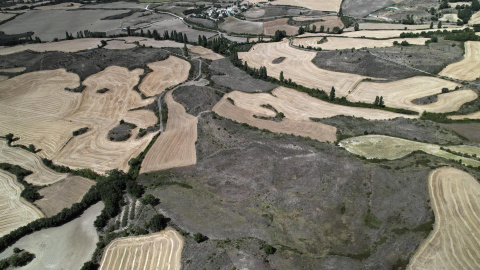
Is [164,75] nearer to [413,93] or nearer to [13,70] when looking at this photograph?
[13,70]

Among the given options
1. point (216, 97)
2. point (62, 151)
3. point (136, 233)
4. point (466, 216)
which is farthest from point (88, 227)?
point (466, 216)

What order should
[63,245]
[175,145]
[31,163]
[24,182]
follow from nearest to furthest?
[63,245] → [24,182] → [31,163] → [175,145]

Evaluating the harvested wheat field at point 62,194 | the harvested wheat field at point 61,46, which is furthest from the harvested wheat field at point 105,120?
the harvested wheat field at point 61,46

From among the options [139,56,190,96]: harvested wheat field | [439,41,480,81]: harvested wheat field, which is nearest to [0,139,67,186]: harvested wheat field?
[139,56,190,96]: harvested wheat field

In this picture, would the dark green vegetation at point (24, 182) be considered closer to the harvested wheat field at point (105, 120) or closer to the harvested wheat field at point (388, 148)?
the harvested wheat field at point (105, 120)

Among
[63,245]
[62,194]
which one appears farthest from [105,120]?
[63,245]

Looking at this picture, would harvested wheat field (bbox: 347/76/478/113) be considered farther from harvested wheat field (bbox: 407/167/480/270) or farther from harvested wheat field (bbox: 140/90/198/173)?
harvested wheat field (bbox: 140/90/198/173)
